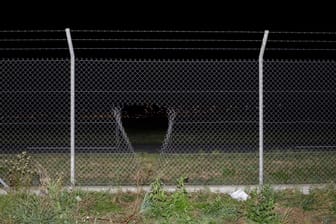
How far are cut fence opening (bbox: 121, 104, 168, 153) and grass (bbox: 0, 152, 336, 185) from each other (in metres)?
1.45

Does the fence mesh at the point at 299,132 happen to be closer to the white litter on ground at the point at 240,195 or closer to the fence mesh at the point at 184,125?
the fence mesh at the point at 184,125

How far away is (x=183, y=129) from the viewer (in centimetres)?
1631

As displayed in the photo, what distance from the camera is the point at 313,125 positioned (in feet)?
60.2

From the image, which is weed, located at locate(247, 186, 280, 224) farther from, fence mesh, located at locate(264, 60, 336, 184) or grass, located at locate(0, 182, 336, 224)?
fence mesh, located at locate(264, 60, 336, 184)

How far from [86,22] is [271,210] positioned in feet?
59.3

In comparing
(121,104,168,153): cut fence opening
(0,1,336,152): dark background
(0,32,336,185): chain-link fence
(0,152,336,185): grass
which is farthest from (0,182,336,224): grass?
(0,1,336,152): dark background

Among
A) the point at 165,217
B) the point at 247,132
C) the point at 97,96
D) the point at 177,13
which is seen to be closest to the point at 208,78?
the point at 177,13

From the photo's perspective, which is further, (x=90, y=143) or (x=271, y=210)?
(x=90, y=143)

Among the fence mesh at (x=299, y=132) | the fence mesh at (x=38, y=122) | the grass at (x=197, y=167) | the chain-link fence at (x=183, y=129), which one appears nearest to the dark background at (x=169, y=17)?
the chain-link fence at (x=183, y=129)

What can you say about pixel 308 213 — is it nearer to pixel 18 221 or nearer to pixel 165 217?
pixel 165 217

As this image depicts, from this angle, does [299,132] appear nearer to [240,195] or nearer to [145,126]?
[145,126]

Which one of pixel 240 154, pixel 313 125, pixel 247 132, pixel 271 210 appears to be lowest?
pixel 271 210

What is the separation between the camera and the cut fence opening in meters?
13.4

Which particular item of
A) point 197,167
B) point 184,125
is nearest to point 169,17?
point 184,125
